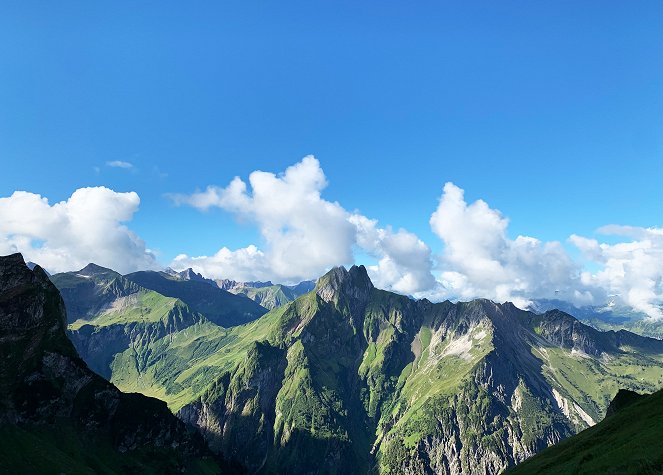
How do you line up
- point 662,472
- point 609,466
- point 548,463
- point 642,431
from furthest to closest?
1. point 548,463
2. point 642,431
3. point 609,466
4. point 662,472

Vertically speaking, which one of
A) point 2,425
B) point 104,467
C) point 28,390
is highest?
point 28,390

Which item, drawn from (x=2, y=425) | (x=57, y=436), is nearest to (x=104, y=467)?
(x=57, y=436)

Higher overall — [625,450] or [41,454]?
[625,450]

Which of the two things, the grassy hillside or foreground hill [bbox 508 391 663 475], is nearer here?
foreground hill [bbox 508 391 663 475]

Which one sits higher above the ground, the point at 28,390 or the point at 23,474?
the point at 28,390

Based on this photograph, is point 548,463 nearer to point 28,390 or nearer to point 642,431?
point 642,431

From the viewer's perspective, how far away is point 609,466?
53125 millimetres

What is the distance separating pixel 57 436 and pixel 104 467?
26369mm

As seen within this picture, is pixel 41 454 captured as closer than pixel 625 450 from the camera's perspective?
No

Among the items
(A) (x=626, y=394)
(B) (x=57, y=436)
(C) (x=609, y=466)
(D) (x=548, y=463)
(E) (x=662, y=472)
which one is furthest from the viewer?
(B) (x=57, y=436)

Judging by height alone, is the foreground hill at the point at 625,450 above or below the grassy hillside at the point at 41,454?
above

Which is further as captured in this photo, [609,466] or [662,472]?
[609,466]

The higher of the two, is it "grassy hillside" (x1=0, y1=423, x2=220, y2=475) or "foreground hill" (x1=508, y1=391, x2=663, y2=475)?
"foreground hill" (x1=508, y1=391, x2=663, y2=475)

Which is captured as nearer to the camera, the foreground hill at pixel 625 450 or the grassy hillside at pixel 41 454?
the foreground hill at pixel 625 450
